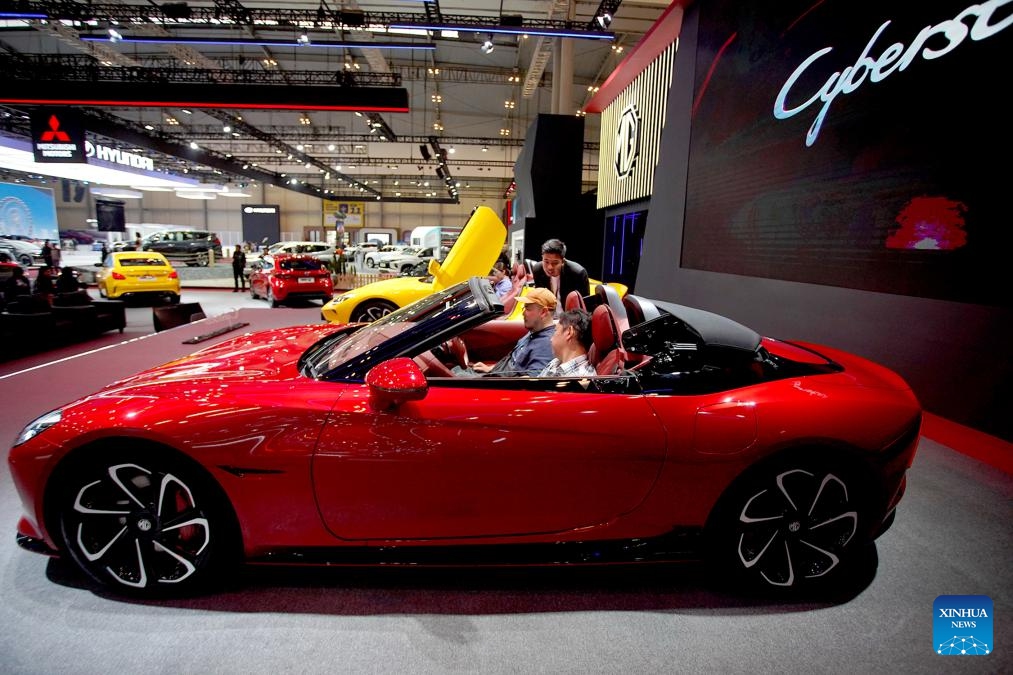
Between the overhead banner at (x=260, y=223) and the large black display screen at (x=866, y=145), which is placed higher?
the overhead banner at (x=260, y=223)

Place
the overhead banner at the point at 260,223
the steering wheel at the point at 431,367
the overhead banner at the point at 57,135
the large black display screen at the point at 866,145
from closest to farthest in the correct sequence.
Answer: the steering wheel at the point at 431,367, the large black display screen at the point at 866,145, the overhead banner at the point at 57,135, the overhead banner at the point at 260,223

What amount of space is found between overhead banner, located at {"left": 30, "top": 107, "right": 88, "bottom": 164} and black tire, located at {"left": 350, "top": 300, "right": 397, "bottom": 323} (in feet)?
34.9

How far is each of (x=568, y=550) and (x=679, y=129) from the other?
21.8 feet

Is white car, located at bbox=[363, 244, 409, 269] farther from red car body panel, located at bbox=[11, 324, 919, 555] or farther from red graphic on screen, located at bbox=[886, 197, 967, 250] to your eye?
red car body panel, located at bbox=[11, 324, 919, 555]

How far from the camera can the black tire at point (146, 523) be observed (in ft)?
5.61

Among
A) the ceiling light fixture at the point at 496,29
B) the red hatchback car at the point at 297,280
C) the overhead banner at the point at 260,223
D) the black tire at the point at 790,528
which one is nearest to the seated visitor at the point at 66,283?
the red hatchback car at the point at 297,280

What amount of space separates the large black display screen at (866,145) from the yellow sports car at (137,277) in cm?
1083

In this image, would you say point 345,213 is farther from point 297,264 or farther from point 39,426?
point 39,426

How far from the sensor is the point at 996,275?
3098 millimetres

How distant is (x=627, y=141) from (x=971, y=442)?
8390 millimetres

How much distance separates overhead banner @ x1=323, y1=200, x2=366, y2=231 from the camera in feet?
116

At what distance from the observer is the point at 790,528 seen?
188 cm

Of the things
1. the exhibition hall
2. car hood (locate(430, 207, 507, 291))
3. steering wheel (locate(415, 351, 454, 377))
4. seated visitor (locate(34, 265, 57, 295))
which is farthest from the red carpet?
seated visitor (locate(34, 265, 57, 295))

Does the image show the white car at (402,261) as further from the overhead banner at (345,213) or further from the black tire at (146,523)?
the black tire at (146,523)
